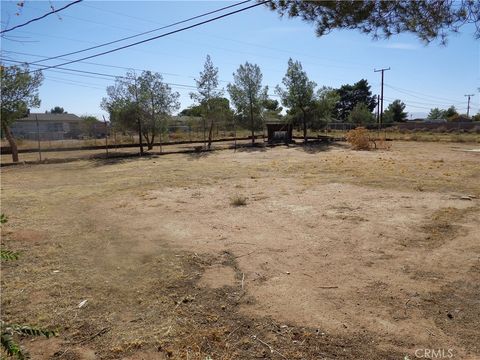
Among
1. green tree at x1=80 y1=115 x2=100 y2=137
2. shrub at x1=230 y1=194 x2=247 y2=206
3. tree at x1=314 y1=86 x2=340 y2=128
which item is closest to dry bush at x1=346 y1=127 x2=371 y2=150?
tree at x1=314 y1=86 x2=340 y2=128

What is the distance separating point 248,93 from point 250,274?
92.4ft

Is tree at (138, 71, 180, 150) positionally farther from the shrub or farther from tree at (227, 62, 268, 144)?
the shrub

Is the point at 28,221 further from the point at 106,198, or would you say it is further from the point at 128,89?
the point at 128,89

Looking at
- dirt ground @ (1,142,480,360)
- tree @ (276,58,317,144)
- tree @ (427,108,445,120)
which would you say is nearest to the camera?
dirt ground @ (1,142,480,360)

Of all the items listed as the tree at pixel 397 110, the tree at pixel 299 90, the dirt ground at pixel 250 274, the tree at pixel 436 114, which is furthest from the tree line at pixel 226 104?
the tree at pixel 436 114

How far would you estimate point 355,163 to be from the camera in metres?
17.0

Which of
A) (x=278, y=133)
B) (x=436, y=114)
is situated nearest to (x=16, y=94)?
(x=278, y=133)

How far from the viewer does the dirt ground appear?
3543 millimetres

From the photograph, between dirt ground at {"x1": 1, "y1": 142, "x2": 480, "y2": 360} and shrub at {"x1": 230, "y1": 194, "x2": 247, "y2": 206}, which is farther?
shrub at {"x1": 230, "y1": 194, "x2": 247, "y2": 206}

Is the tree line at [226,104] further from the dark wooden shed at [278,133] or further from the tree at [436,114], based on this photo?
the tree at [436,114]

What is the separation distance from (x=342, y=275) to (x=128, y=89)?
2215cm

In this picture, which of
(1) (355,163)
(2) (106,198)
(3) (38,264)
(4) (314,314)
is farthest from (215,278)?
(1) (355,163)

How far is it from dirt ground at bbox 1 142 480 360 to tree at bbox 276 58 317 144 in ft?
80.8

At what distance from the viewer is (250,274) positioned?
5.05 m
